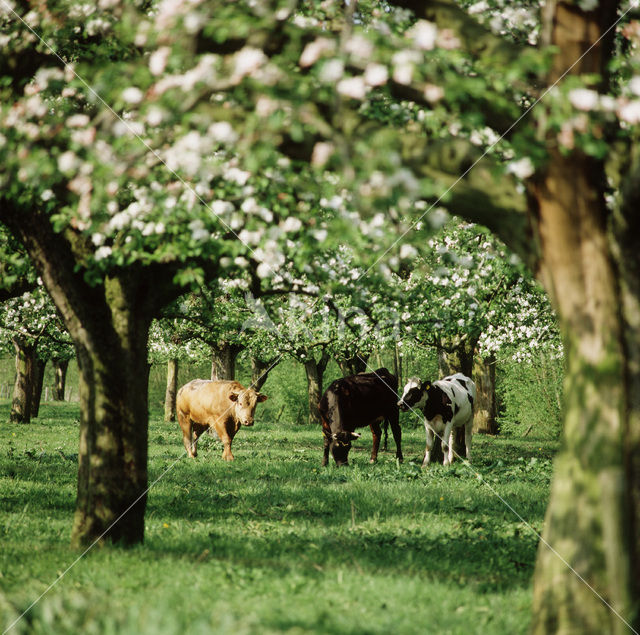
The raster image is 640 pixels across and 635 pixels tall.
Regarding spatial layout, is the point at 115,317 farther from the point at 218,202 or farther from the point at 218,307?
the point at 218,307

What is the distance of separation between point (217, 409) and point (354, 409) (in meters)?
3.60

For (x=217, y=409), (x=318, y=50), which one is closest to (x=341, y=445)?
(x=217, y=409)

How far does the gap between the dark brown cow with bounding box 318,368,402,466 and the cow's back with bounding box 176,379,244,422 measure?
7.91ft

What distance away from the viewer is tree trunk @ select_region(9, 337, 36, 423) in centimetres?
2708

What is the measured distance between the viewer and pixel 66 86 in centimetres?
665

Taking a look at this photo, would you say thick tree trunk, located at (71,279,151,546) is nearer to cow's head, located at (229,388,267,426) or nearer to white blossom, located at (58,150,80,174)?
white blossom, located at (58,150,80,174)

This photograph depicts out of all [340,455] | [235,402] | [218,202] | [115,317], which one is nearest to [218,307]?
[235,402]

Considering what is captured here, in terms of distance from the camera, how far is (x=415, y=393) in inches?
627

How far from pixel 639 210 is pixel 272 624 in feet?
13.0

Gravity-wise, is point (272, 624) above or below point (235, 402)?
below

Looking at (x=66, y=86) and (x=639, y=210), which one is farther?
(x=66, y=86)

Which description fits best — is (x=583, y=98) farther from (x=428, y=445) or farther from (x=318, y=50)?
(x=428, y=445)

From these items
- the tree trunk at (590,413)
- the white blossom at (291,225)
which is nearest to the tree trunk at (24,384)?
the white blossom at (291,225)

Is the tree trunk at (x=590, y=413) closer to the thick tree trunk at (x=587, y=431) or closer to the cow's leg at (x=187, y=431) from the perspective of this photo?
the thick tree trunk at (x=587, y=431)
